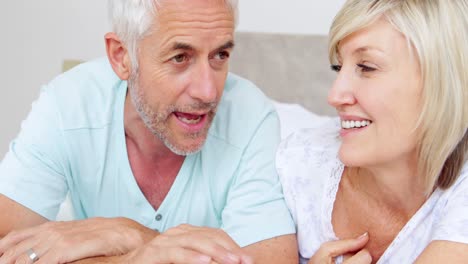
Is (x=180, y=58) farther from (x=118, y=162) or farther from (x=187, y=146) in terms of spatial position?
(x=118, y=162)

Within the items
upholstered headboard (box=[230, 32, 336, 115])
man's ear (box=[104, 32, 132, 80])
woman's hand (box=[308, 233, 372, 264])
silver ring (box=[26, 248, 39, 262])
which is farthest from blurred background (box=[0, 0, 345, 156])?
woman's hand (box=[308, 233, 372, 264])

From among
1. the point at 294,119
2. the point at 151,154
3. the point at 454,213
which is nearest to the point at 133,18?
the point at 151,154

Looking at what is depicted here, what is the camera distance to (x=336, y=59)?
5.29 ft

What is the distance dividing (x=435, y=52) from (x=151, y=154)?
752mm

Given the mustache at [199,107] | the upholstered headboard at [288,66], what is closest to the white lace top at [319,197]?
the mustache at [199,107]

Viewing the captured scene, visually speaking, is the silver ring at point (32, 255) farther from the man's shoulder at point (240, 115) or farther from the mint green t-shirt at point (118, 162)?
the man's shoulder at point (240, 115)

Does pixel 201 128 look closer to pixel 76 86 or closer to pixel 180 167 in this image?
pixel 180 167

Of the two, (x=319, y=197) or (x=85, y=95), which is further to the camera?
(x=85, y=95)

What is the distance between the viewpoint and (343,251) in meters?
1.63

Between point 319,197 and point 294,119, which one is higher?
point 294,119

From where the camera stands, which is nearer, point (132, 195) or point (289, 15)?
point (132, 195)

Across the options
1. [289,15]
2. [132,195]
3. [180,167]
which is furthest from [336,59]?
[289,15]

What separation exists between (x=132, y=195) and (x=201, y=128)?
0.88 ft

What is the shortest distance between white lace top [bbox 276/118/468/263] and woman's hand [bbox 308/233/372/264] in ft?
0.11
